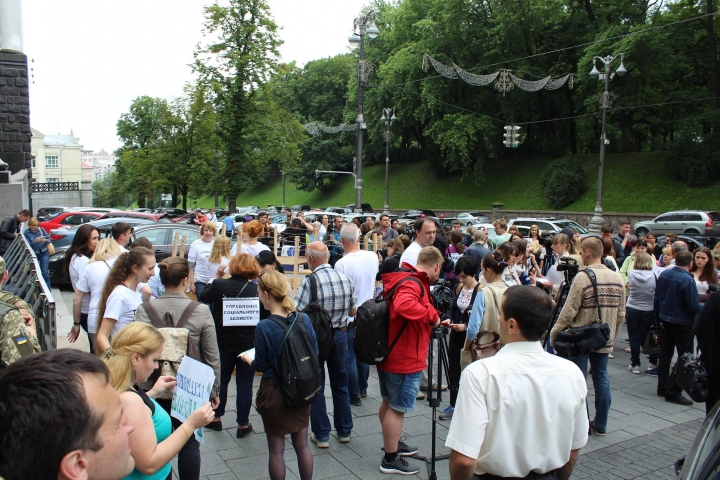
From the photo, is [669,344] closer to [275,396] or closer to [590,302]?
[590,302]

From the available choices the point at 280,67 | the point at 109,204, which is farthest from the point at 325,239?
the point at 109,204

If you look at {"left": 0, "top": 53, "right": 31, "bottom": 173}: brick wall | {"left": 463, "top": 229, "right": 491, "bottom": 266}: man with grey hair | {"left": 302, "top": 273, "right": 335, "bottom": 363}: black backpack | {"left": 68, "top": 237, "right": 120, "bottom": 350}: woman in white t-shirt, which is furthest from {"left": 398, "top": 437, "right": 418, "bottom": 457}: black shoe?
{"left": 0, "top": 53, "right": 31, "bottom": 173}: brick wall

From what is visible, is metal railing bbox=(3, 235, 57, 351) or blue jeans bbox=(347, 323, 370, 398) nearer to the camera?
metal railing bbox=(3, 235, 57, 351)

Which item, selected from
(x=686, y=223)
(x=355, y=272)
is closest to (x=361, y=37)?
(x=355, y=272)

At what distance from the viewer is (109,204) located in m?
103

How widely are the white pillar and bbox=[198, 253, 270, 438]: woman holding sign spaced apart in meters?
12.7

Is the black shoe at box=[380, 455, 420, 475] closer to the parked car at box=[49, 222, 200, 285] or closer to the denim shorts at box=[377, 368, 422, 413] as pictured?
the denim shorts at box=[377, 368, 422, 413]

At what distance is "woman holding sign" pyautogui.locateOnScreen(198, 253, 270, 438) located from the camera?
517 cm

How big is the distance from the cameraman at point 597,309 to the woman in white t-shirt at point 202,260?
4.69 metres

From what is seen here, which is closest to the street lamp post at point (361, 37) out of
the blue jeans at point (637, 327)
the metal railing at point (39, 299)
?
the blue jeans at point (637, 327)

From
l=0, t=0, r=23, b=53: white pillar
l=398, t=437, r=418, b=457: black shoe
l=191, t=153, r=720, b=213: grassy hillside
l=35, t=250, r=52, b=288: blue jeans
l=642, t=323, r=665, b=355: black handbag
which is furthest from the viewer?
l=191, t=153, r=720, b=213: grassy hillside

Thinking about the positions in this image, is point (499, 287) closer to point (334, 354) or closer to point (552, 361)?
point (334, 354)

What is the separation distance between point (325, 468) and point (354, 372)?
155 centimetres

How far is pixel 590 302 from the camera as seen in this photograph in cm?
529
